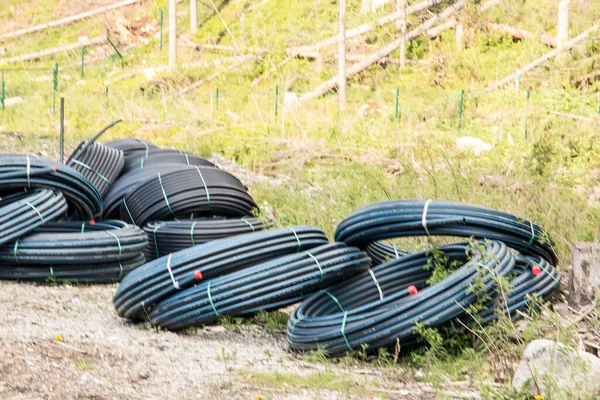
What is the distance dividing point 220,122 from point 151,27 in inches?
679

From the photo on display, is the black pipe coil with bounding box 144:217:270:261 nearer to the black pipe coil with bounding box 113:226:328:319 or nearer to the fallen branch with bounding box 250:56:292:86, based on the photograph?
the black pipe coil with bounding box 113:226:328:319

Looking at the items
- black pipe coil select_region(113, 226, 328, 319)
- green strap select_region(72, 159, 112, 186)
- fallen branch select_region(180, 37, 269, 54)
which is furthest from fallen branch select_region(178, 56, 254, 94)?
black pipe coil select_region(113, 226, 328, 319)

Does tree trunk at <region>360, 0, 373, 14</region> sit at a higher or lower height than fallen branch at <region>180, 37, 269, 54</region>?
higher

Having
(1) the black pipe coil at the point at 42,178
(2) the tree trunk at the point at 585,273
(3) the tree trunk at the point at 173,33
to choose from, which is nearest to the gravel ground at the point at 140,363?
(2) the tree trunk at the point at 585,273

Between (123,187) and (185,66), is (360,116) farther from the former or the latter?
(185,66)

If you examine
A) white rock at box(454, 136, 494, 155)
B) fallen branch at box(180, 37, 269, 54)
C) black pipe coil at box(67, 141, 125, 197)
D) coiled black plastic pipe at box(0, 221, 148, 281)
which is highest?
black pipe coil at box(67, 141, 125, 197)

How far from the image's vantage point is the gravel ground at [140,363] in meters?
4.43

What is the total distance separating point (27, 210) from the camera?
328 inches

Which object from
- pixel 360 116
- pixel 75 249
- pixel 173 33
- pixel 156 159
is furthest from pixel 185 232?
pixel 173 33

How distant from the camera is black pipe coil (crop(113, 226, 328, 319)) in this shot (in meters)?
6.65

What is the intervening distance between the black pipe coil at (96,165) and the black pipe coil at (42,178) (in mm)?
1289

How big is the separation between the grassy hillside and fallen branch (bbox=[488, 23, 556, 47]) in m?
0.21

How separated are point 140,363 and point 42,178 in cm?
434

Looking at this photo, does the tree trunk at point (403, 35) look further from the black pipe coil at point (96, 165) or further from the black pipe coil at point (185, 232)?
the black pipe coil at point (185, 232)
